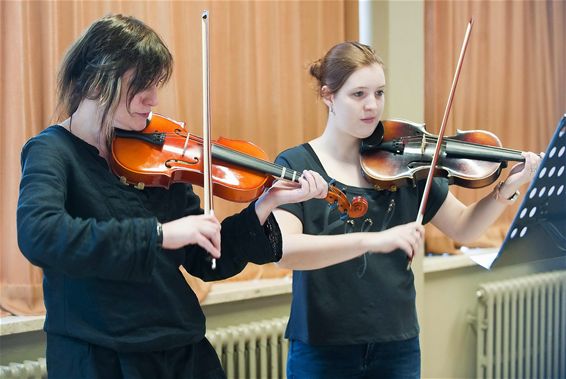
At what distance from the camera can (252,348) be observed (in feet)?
8.21

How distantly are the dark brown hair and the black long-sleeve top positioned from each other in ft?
1.62

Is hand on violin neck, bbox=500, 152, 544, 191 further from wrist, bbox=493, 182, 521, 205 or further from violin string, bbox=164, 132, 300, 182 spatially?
violin string, bbox=164, 132, 300, 182

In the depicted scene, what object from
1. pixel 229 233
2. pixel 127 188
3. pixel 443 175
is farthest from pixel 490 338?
pixel 127 188

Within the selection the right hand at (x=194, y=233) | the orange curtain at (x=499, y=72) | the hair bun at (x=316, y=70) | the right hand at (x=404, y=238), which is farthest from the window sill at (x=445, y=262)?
the right hand at (x=194, y=233)

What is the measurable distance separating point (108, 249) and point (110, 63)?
1.13 feet

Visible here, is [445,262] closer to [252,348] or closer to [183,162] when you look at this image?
[252,348]

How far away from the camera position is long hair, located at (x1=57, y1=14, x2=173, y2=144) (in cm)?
120

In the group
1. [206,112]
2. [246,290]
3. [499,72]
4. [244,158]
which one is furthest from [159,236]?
[499,72]

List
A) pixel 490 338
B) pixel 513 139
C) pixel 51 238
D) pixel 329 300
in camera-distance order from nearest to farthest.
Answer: pixel 51 238 → pixel 329 300 → pixel 490 338 → pixel 513 139

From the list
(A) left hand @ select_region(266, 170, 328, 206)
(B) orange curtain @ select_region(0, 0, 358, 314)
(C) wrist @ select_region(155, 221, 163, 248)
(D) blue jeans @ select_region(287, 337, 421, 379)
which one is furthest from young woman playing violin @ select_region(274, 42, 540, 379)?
(B) orange curtain @ select_region(0, 0, 358, 314)

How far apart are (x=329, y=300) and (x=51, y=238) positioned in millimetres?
787

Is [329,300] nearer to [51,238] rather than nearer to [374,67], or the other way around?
[374,67]

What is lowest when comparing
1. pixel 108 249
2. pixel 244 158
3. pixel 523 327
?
pixel 523 327

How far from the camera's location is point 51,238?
3.47ft
